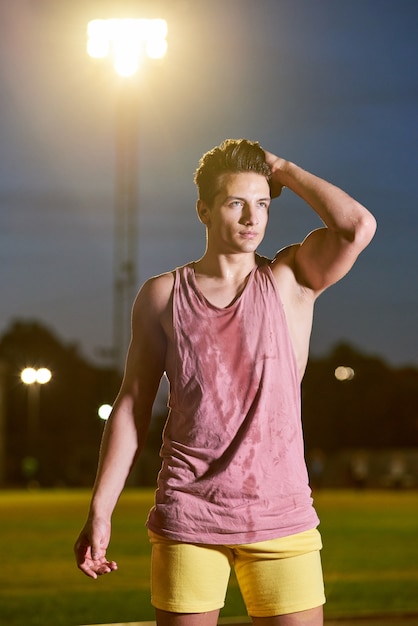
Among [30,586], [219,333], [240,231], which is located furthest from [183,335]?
[30,586]

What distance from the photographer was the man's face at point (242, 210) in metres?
2.81

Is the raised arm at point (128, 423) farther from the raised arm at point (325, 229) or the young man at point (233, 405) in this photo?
the raised arm at point (325, 229)

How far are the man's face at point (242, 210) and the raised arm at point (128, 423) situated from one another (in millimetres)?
219

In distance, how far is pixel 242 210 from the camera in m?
2.82

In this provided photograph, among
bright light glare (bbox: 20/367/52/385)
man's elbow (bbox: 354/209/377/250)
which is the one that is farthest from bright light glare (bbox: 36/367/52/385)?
man's elbow (bbox: 354/209/377/250)

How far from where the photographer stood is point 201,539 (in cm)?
269

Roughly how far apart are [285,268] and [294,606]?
0.85m

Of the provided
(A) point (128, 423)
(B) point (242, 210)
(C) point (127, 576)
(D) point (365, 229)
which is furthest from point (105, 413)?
(D) point (365, 229)

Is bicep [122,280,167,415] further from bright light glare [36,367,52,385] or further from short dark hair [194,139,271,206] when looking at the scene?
bright light glare [36,367,52,385]

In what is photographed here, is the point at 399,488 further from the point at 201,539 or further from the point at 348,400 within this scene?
the point at 201,539

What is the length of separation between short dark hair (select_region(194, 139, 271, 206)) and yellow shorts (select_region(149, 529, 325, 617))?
885mm

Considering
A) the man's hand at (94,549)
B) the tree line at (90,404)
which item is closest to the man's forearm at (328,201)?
the man's hand at (94,549)

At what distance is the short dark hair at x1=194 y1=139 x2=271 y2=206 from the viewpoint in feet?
9.24

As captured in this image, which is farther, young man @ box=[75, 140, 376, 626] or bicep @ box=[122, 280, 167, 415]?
bicep @ box=[122, 280, 167, 415]
